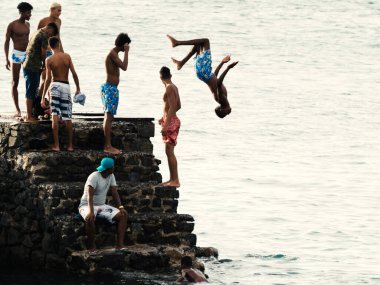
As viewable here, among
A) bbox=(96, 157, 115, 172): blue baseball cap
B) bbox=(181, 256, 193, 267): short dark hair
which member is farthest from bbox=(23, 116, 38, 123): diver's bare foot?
bbox=(181, 256, 193, 267): short dark hair

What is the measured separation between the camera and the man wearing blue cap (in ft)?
64.8

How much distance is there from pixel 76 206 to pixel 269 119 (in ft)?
90.5

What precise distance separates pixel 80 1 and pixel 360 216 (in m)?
38.5

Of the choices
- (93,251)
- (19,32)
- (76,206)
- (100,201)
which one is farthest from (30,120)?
(93,251)

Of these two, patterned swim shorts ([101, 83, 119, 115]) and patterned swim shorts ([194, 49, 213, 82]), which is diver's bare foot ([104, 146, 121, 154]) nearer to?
patterned swim shorts ([101, 83, 119, 115])

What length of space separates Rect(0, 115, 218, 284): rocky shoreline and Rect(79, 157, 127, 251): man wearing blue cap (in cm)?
31

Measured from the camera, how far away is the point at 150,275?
2022 cm

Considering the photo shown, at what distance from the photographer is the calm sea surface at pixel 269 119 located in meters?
27.9

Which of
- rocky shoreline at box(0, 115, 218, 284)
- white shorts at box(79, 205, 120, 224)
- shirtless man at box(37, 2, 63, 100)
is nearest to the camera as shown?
white shorts at box(79, 205, 120, 224)

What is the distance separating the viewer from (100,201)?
20.0 metres

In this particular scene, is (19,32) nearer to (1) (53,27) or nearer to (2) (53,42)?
(1) (53,27)

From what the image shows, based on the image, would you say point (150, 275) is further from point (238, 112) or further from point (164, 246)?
point (238, 112)

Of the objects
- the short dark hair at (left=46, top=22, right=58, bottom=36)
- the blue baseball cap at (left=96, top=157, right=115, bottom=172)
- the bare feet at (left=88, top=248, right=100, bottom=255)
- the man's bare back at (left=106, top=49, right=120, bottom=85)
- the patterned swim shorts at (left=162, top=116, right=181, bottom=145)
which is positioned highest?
the short dark hair at (left=46, top=22, right=58, bottom=36)

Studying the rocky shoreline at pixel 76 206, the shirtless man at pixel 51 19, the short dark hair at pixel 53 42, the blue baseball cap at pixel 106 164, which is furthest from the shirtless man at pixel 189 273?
the shirtless man at pixel 51 19
